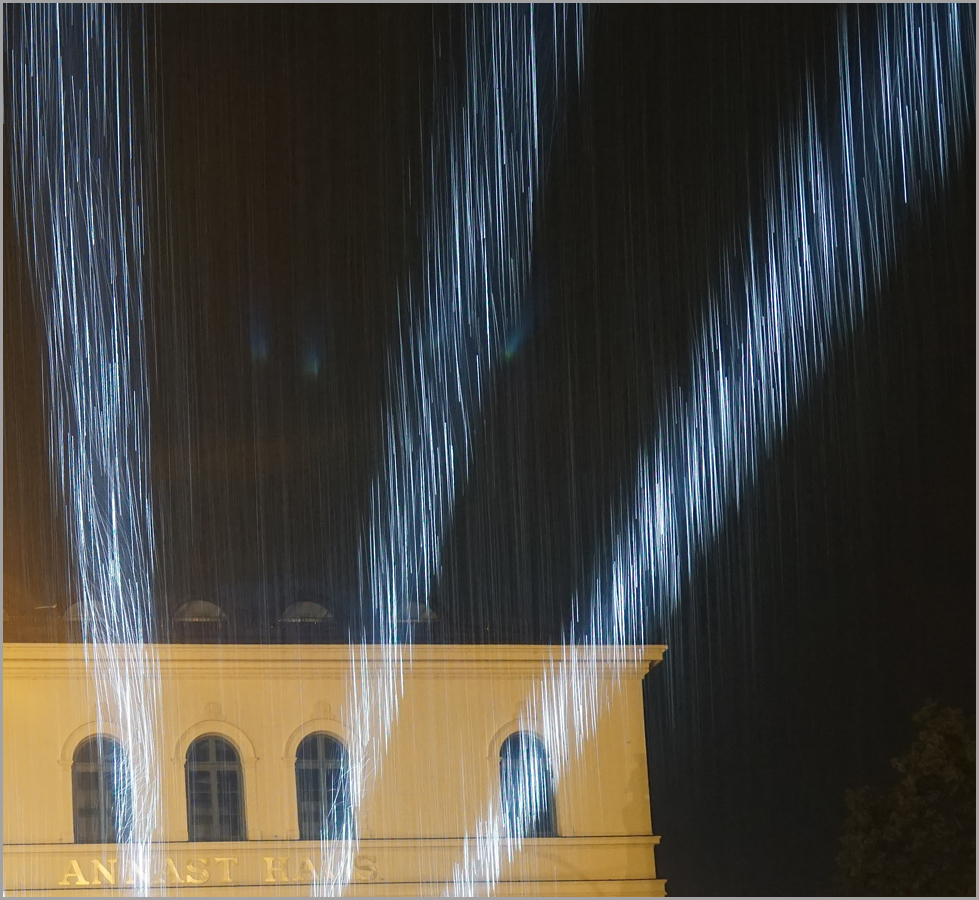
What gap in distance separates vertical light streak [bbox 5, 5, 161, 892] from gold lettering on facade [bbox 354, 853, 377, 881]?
3.30m

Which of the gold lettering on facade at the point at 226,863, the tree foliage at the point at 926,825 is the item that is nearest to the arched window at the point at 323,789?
the gold lettering on facade at the point at 226,863

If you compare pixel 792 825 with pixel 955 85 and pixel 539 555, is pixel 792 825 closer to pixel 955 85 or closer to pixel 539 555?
pixel 539 555

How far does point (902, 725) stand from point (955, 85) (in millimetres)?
11274

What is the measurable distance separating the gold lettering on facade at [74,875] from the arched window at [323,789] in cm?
347

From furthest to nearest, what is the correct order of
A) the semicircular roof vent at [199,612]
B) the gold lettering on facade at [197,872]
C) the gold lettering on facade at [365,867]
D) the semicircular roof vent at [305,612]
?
the semicircular roof vent at [305,612]
the semicircular roof vent at [199,612]
the gold lettering on facade at [365,867]
the gold lettering on facade at [197,872]

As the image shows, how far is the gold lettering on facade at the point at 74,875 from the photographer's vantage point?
75.0 ft

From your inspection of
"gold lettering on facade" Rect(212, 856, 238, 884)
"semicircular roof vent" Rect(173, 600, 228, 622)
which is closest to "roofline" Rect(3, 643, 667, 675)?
"semicircular roof vent" Rect(173, 600, 228, 622)

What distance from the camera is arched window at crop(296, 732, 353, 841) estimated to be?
23984 mm

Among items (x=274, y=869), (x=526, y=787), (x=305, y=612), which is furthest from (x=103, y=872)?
(x=526, y=787)

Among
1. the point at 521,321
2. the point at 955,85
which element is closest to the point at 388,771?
the point at 521,321

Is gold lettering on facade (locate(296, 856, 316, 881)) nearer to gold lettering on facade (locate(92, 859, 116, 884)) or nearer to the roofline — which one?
gold lettering on facade (locate(92, 859, 116, 884))

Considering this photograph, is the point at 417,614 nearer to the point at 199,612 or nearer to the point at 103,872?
the point at 199,612

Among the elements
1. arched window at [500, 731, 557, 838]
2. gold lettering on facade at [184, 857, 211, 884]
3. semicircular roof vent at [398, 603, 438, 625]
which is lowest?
gold lettering on facade at [184, 857, 211, 884]

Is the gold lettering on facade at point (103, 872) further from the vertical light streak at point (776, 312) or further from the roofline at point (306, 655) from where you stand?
the vertical light streak at point (776, 312)
